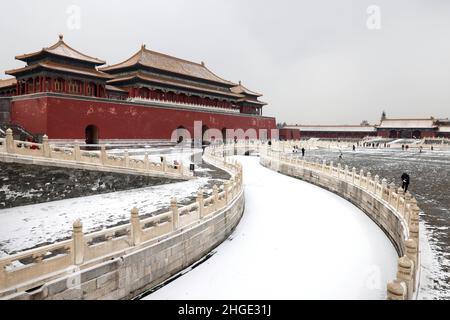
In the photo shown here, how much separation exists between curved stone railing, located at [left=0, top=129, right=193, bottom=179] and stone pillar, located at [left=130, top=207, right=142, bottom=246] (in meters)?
7.29

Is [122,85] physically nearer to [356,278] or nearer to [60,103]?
[60,103]

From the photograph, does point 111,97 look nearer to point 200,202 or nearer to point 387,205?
point 200,202

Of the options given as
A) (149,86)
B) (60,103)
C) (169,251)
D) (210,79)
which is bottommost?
(169,251)

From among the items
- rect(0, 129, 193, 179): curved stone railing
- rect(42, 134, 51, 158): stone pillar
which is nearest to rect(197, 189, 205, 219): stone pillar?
rect(0, 129, 193, 179): curved stone railing

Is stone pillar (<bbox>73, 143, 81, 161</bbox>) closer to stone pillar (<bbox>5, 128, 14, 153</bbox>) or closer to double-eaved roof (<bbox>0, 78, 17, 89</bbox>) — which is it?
stone pillar (<bbox>5, 128, 14, 153</bbox>)

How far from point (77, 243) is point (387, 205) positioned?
9.84m

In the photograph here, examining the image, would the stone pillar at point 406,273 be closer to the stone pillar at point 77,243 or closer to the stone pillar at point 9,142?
the stone pillar at point 77,243

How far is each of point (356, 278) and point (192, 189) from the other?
8.04 metres

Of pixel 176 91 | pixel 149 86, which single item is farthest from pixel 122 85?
pixel 176 91

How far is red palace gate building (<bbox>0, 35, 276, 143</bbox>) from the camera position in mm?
22969

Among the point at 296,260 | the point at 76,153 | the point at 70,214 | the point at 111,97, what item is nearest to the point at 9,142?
the point at 76,153

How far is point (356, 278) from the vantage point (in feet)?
26.1

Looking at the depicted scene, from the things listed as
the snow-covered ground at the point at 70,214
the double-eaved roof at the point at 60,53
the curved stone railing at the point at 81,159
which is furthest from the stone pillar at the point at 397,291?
the double-eaved roof at the point at 60,53
